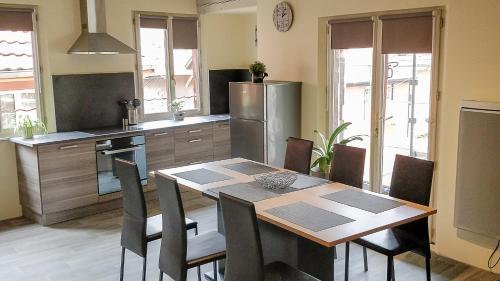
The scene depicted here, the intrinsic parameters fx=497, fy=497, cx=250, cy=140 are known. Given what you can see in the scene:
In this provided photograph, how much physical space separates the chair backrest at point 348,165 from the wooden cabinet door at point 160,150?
2.52 metres

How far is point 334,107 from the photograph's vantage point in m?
5.31

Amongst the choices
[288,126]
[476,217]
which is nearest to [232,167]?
[288,126]

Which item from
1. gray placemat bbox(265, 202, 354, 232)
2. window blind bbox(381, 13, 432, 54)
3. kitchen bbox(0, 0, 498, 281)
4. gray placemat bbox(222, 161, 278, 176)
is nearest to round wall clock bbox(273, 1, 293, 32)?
kitchen bbox(0, 0, 498, 281)

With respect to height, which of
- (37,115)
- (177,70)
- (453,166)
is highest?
(177,70)

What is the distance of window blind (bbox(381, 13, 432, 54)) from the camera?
4191 mm

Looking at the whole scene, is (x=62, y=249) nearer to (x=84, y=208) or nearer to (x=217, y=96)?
(x=84, y=208)

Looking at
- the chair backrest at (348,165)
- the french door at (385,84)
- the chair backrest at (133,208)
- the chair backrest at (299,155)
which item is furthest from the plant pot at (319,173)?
the chair backrest at (133,208)

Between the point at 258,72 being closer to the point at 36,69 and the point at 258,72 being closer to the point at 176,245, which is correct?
the point at 36,69

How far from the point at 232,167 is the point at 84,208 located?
2160 millimetres

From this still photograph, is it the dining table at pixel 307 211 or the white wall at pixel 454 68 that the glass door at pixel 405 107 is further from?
the dining table at pixel 307 211

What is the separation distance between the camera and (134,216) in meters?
3.46

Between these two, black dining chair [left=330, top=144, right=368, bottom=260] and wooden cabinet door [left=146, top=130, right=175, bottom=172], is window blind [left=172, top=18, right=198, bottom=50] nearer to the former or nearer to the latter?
wooden cabinet door [left=146, top=130, right=175, bottom=172]

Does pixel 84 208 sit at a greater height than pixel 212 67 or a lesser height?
lesser

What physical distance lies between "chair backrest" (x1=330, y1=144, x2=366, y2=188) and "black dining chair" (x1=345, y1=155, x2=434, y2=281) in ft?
1.06
